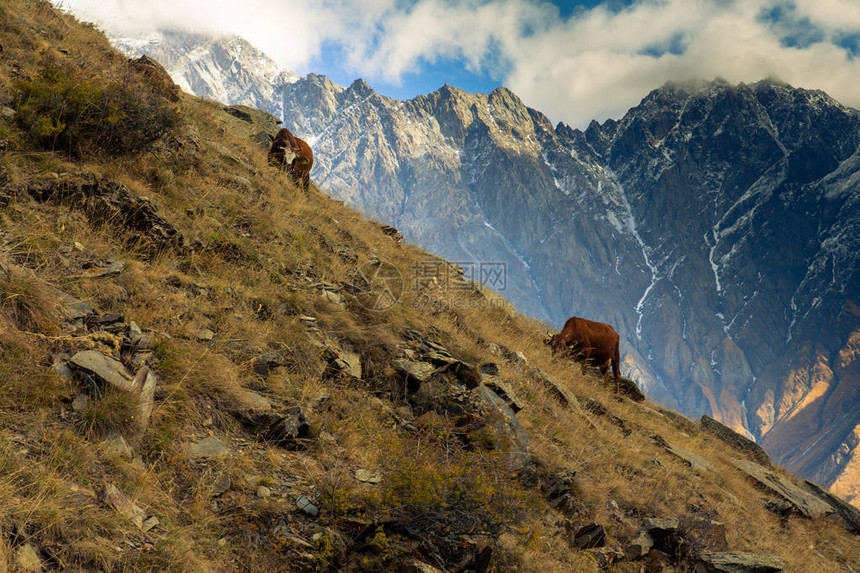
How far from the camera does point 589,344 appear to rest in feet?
41.3

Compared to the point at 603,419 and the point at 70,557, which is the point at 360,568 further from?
the point at 603,419

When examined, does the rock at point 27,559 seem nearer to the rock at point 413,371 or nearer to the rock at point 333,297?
the rock at point 413,371

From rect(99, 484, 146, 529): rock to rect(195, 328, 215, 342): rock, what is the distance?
6.20ft

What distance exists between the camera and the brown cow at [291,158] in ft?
39.4

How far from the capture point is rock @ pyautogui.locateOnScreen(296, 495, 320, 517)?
375 cm

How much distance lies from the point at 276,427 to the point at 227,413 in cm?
47

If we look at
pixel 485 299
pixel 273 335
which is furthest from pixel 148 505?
pixel 485 299

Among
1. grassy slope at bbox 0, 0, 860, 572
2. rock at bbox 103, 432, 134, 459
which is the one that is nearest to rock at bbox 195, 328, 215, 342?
grassy slope at bbox 0, 0, 860, 572

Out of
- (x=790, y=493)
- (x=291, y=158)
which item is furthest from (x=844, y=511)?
(x=291, y=158)

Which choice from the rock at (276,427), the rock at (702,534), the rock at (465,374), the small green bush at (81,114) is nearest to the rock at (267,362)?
the rock at (276,427)

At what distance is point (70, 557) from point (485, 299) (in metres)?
11.4

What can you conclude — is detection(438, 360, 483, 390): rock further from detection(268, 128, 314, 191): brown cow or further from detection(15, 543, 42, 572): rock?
detection(268, 128, 314, 191): brown cow

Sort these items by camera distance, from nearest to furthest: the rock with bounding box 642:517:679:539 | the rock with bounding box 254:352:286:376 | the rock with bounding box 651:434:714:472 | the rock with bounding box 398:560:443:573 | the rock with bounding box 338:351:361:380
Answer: the rock with bounding box 398:560:443:573 → the rock with bounding box 254:352:286:376 → the rock with bounding box 338:351:361:380 → the rock with bounding box 642:517:679:539 → the rock with bounding box 651:434:714:472

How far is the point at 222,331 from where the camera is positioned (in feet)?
16.7
